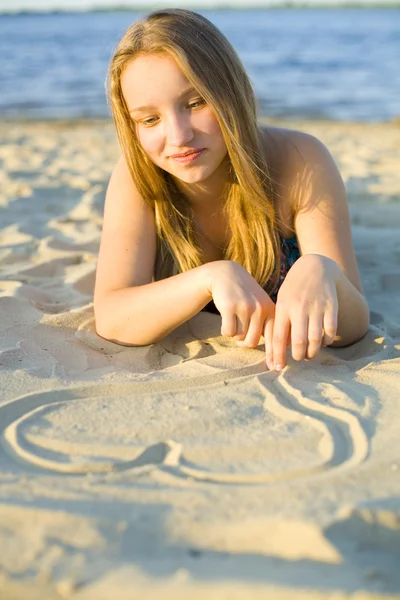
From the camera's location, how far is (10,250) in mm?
3432

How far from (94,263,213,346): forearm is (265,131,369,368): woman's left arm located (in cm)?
26

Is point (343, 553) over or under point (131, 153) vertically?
under

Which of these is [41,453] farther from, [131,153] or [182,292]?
[131,153]

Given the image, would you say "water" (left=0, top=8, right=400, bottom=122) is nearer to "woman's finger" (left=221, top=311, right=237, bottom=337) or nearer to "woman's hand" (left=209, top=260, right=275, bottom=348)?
"woman's hand" (left=209, top=260, right=275, bottom=348)

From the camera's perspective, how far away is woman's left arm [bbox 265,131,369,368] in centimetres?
202

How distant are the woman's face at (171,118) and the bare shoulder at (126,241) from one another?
24cm

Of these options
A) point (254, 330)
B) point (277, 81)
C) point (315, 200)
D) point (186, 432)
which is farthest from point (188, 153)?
point (277, 81)

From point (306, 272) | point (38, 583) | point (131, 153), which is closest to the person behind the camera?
point (38, 583)

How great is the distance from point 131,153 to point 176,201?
0.26 metres

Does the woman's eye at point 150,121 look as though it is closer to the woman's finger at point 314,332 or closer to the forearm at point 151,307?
the forearm at point 151,307

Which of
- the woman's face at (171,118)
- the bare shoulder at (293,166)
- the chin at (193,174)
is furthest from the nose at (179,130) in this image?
the bare shoulder at (293,166)

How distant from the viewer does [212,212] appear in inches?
105

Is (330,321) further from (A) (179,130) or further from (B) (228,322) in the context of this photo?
(A) (179,130)

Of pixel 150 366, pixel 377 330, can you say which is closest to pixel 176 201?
pixel 150 366
